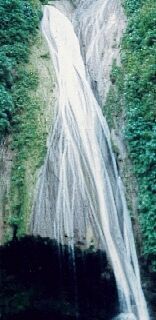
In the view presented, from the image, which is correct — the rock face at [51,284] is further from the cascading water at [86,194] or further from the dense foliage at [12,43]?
the dense foliage at [12,43]

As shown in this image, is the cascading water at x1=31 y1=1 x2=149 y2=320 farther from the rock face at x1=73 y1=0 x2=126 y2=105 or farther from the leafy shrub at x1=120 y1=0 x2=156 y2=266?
the rock face at x1=73 y1=0 x2=126 y2=105

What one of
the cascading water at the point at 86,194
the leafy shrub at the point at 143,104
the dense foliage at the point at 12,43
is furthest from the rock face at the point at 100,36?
the dense foliage at the point at 12,43

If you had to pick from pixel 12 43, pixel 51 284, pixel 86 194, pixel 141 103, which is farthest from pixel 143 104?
pixel 51 284

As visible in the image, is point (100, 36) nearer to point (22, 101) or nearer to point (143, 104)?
point (143, 104)

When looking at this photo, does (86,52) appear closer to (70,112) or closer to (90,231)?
(70,112)

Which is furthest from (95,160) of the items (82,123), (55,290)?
(55,290)

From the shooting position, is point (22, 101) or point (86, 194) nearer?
point (86, 194)
